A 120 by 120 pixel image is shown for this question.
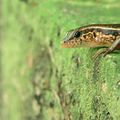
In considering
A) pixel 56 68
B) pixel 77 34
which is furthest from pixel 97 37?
pixel 56 68

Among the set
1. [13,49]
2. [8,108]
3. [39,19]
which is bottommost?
[8,108]

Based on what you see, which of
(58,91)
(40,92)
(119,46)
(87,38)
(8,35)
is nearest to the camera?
(119,46)

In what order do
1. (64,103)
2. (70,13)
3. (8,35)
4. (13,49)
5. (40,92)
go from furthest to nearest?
1. (8,35)
2. (13,49)
3. (40,92)
4. (70,13)
5. (64,103)

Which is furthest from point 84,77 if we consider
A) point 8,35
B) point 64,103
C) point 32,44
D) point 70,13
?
point 8,35

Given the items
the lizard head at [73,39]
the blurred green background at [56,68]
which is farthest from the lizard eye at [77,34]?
the blurred green background at [56,68]

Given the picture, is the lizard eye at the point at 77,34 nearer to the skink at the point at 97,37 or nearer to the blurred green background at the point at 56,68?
the skink at the point at 97,37

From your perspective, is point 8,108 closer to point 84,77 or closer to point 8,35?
point 8,35

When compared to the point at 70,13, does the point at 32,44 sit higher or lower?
lower
